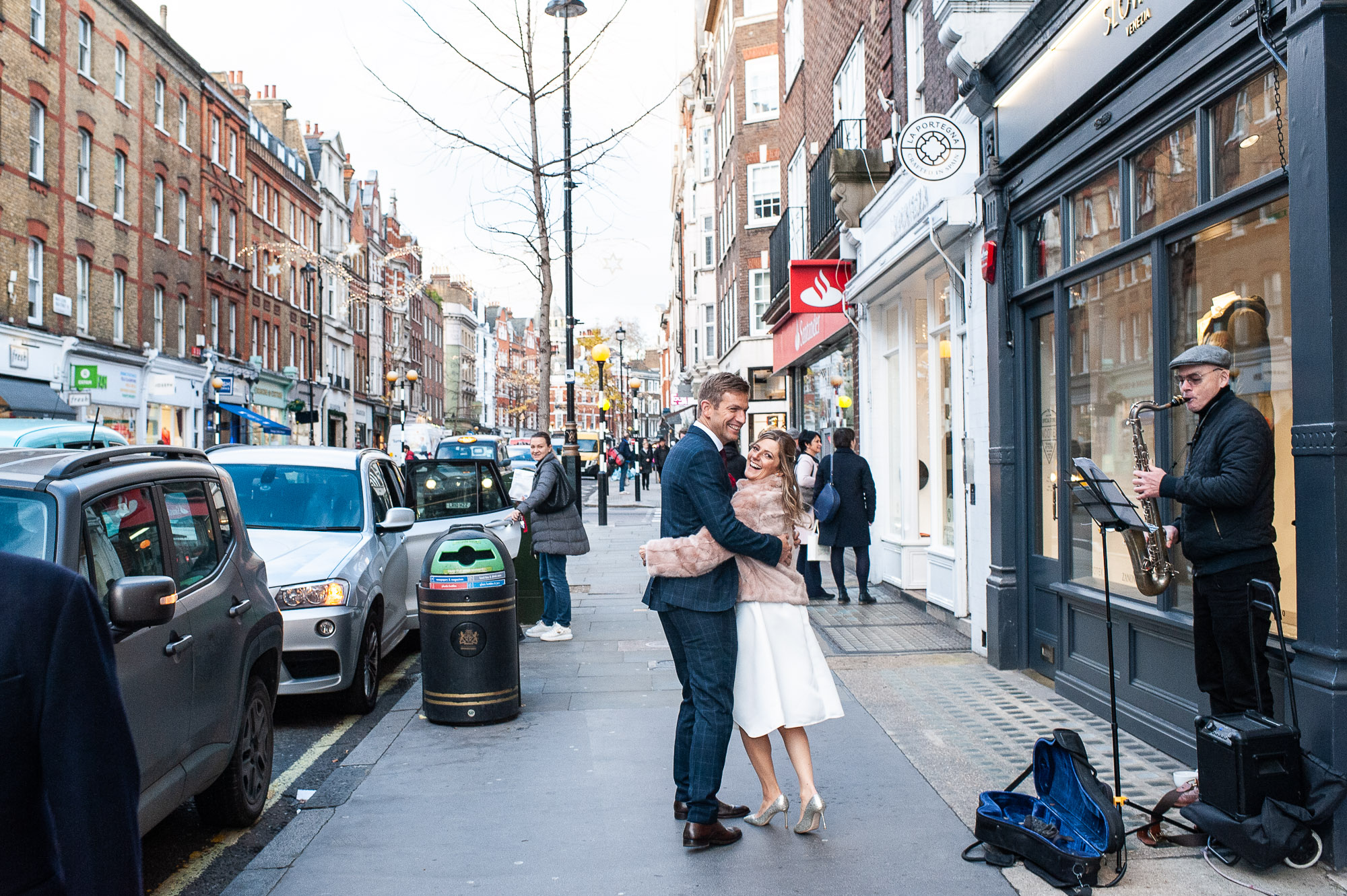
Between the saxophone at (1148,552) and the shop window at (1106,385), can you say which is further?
the shop window at (1106,385)

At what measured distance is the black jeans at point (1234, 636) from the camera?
4664 millimetres

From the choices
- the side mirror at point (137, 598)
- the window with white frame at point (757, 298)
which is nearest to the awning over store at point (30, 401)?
the window with white frame at point (757, 298)

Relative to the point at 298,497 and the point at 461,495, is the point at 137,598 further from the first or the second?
the point at 461,495

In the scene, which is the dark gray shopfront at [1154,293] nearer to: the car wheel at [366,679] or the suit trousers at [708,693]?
the suit trousers at [708,693]

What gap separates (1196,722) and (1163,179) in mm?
3068

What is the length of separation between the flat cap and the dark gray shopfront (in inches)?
11.5

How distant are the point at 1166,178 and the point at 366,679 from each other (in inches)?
226

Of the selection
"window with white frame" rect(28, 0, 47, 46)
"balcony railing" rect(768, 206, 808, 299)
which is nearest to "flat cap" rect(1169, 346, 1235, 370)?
"balcony railing" rect(768, 206, 808, 299)

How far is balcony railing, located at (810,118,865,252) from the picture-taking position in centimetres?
1430

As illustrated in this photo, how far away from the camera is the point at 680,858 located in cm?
461

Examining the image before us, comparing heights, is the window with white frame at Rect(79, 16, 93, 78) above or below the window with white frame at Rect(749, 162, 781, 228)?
above

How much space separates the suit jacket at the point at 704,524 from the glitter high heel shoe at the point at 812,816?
3.04ft

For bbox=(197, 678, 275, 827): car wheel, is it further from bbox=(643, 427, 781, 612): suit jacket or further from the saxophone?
the saxophone

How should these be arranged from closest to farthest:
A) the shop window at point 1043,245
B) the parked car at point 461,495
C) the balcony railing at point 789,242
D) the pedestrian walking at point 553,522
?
1. the shop window at point 1043,245
2. the pedestrian walking at point 553,522
3. the parked car at point 461,495
4. the balcony railing at point 789,242
